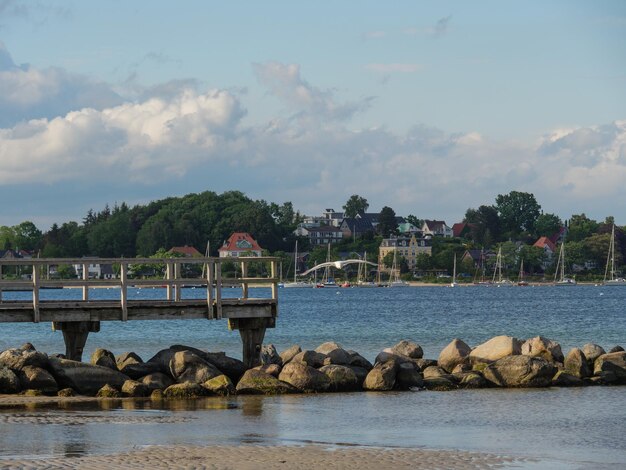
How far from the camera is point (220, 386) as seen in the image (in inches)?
1080

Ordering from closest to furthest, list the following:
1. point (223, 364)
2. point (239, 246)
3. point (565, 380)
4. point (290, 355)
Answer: point (223, 364)
point (565, 380)
point (290, 355)
point (239, 246)

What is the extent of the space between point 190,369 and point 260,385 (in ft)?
5.53

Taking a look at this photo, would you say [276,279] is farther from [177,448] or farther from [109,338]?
[109,338]

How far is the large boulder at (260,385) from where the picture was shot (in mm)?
27688

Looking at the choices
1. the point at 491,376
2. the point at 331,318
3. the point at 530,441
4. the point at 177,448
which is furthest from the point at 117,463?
the point at 331,318

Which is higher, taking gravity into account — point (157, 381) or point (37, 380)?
point (37, 380)

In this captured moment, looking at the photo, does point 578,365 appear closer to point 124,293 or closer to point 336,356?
point 336,356

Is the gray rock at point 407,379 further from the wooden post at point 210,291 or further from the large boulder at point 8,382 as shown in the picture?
the large boulder at point 8,382

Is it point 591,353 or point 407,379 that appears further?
point 591,353

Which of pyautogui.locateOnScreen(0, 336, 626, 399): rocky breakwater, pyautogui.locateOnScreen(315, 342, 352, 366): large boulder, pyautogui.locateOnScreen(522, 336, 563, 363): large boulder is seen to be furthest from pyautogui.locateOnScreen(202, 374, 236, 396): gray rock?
pyautogui.locateOnScreen(522, 336, 563, 363): large boulder

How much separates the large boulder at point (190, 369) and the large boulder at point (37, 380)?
2.80 m

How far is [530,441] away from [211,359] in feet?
32.7

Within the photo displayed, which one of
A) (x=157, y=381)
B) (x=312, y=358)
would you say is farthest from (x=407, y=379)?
(x=157, y=381)

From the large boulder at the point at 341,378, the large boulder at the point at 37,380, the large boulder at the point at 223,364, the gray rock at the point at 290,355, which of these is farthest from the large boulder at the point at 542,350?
the large boulder at the point at 37,380
